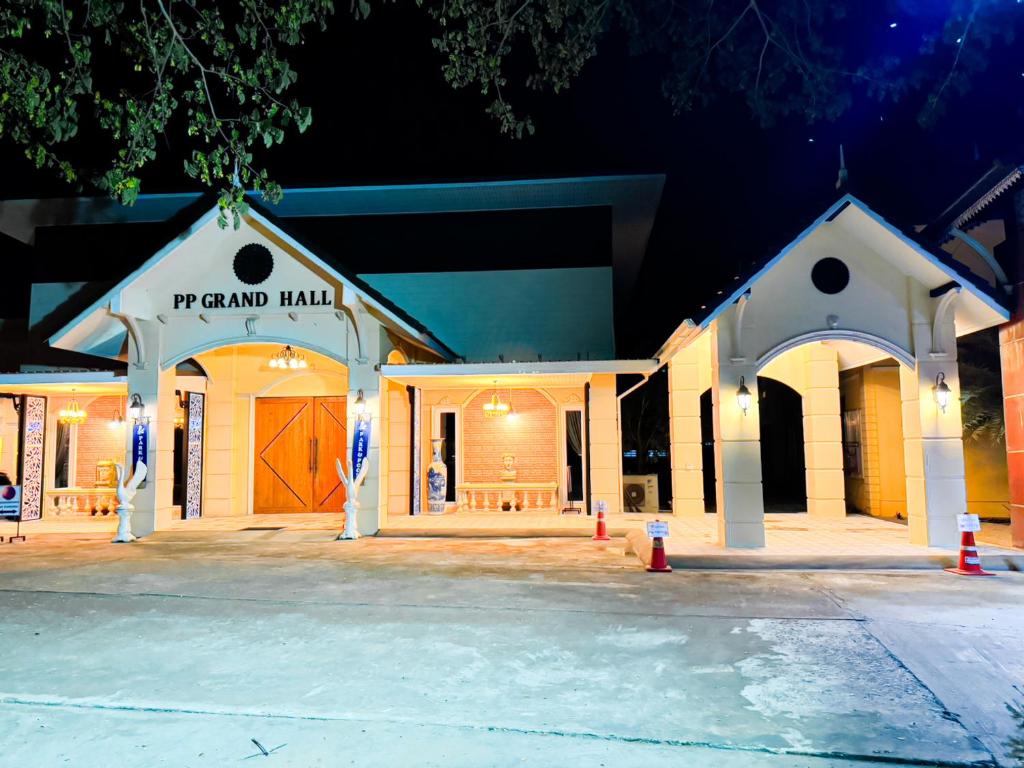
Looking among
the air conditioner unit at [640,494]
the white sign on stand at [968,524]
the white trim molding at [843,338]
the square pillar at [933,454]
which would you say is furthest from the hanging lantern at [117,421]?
the white sign on stand at [968,524]

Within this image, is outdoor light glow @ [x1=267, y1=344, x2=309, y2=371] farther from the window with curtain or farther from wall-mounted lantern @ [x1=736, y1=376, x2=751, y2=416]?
wall-mounted lantern @ [x1=736, y1=376, x2=751, y2=416]

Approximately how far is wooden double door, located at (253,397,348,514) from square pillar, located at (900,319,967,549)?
1237 cm

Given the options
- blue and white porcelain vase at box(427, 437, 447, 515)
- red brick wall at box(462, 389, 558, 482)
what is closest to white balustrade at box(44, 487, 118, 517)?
blue and white porcelain vase at box(427, 437, 447, 515)

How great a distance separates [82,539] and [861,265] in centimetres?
1457

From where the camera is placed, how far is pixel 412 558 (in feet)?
35.8

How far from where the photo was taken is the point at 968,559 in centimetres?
945

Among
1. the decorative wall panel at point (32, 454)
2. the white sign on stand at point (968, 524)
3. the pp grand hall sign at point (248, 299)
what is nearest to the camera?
the white sign on stand at point (968, 524)

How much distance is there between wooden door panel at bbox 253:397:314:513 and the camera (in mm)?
17750

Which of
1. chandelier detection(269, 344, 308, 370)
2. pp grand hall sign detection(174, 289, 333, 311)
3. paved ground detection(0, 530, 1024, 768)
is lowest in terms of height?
paved ground detection(0, 530, 1024, 768)

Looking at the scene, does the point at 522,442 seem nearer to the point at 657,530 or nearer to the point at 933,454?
the point at 657,530

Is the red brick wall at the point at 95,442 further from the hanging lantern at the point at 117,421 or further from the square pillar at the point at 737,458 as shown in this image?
the square pillar at the point at 737,458

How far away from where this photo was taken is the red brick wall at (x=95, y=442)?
17.5m

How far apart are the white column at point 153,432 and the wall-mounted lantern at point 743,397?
10.8 metres

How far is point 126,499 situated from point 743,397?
11190mm
